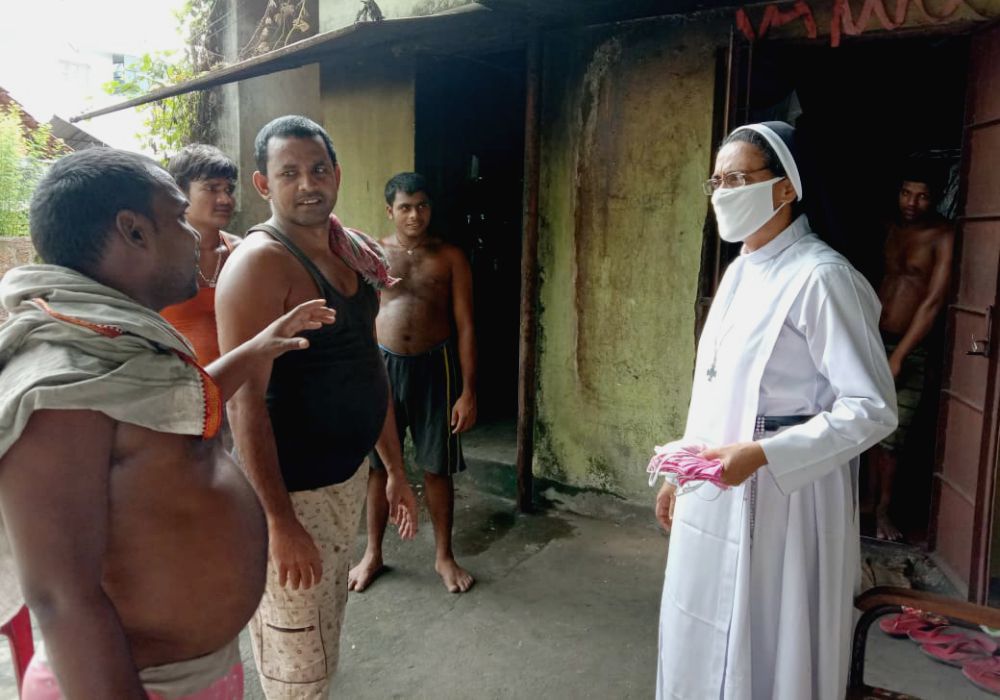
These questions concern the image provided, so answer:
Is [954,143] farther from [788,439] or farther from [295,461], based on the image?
[295,461]

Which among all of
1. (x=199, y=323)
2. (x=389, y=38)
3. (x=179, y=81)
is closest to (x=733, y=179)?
(x=199, y=323)

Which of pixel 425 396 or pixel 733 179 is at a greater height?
pixel 733 179

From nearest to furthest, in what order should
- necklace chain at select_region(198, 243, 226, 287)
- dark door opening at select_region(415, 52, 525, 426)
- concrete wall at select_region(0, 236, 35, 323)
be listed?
necklace chain at select_region(198, 243, 226, 287)
dark door opening at select_region(415, 52, 525, 426)
concrete wall at select_region(0, 236, 35, 323)

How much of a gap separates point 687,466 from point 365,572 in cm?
244

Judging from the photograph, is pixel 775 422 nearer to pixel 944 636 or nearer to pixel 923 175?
pixel 944 636

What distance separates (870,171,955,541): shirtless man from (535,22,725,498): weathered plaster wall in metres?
1.24

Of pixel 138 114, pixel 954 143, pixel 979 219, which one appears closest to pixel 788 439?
pixel 979 219

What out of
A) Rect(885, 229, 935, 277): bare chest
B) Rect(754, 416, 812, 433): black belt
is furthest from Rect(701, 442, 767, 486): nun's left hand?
Rect(885, 229, 935, 277): bare chest

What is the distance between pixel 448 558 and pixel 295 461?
1871 mm

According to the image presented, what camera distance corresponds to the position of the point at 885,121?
6074 millimetres

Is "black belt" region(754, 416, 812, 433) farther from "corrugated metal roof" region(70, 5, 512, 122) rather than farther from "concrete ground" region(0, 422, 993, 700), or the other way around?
"corrugated metal roof" region(70, 5, 512, 122)

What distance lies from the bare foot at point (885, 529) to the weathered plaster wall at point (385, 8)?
3.94 m

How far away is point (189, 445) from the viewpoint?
4.33ft

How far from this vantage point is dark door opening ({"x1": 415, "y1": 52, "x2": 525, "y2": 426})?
203 inches
